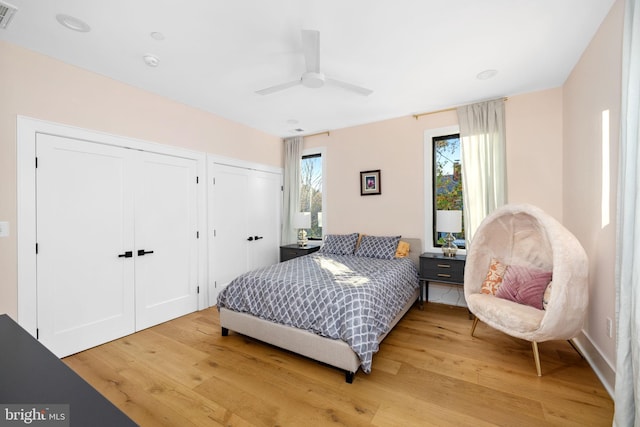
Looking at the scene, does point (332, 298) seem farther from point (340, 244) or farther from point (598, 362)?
point (598, 362)

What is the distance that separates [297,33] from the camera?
2.20 metres

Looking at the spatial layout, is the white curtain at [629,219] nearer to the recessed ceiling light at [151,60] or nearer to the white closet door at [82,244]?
the recessed ceiling light at [151,60]

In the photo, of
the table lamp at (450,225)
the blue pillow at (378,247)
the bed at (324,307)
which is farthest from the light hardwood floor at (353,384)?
the blue pillow at (378,247)

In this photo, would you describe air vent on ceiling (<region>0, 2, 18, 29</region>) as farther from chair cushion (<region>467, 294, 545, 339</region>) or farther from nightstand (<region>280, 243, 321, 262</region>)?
chair cushion (<region>467, 294, 545, 339</region>)

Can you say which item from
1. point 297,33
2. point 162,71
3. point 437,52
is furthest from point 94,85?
point 437,52

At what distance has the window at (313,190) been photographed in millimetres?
4941

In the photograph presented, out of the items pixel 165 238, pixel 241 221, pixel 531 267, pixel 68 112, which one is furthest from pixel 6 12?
pixel 531 267

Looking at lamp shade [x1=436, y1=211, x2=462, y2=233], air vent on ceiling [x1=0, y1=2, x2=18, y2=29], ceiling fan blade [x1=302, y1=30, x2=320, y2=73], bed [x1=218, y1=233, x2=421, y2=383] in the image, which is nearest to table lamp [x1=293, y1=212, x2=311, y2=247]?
bed [x1=218, y1=233, x2=421, y2=383]

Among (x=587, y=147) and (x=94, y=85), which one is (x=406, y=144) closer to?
(x=587, y=147)

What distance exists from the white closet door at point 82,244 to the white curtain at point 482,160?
3968 millimetres

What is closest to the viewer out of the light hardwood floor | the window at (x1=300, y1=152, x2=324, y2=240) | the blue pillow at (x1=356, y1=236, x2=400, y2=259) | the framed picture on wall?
the light hardwood floor

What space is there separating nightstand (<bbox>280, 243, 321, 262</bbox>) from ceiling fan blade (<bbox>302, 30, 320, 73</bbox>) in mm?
2780

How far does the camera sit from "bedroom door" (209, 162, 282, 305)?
3939 millimetres

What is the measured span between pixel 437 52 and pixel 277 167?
322 cm
